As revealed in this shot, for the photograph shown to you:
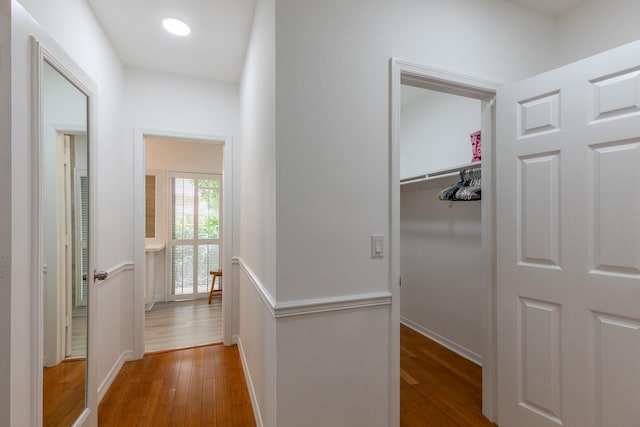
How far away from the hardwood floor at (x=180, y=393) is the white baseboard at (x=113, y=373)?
35 mm

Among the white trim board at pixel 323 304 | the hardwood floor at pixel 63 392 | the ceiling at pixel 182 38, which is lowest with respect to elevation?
the hardwood floor at pixel 63 392

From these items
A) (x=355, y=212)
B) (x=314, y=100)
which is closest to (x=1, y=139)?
(x=314, y=100)

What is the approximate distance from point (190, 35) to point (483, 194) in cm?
242

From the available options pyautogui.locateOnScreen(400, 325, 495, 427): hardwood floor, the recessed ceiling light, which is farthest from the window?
pyautogui.locateOnScreen(400, 325, 495, 427): hardwood floor

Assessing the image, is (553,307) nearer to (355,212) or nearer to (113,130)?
(355,212)

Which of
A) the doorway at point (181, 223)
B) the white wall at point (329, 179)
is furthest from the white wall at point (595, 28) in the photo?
the doorway at point (181, 223)

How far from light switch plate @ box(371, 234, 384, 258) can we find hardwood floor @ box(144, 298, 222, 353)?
236 cm

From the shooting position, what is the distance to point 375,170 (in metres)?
1.47

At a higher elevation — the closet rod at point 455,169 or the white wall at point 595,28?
the white wall at point 595,28

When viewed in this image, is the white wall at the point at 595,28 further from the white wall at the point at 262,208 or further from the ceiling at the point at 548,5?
the white wall at the point at 262,208

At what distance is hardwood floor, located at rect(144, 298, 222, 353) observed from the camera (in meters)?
2.97

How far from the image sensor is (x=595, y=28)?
1771 mm

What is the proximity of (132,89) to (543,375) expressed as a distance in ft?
12.2

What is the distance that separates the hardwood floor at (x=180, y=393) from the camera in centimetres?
184
